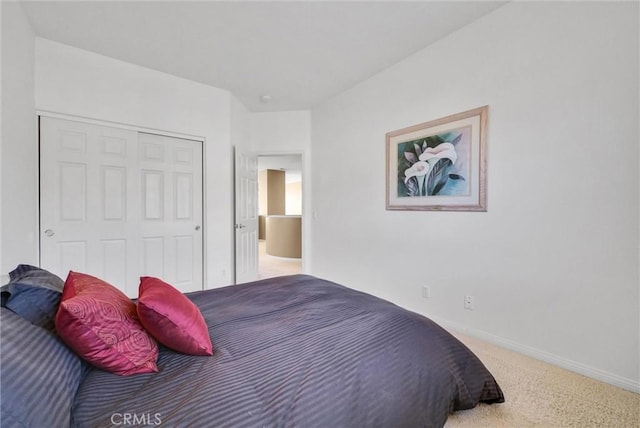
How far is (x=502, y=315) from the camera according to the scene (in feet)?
7.22

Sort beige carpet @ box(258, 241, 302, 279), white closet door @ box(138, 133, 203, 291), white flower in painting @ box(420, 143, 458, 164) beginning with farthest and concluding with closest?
beige carpet @ box(258, 241, 302, 279) → white closet door @ box(138, 133, 203, 291) → white flower in painting @ box(420, 143, 458, 164)

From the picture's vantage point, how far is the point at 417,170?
2771 millimetres

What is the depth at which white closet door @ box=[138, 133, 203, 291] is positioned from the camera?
3.12 metres

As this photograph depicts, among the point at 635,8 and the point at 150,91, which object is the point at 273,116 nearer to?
the point at 150,91

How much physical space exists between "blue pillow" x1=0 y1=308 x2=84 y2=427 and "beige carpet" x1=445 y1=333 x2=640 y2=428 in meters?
1.51

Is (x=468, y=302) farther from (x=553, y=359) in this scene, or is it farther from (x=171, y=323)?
(x=171, y=323)

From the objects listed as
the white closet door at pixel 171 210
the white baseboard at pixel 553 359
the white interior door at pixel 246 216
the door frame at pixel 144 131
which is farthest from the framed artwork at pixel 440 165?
the white closet door at pixel 171 210

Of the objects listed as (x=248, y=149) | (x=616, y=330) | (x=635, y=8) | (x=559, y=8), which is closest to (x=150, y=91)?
(x=248, y=149)

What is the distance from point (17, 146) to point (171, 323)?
2194mm

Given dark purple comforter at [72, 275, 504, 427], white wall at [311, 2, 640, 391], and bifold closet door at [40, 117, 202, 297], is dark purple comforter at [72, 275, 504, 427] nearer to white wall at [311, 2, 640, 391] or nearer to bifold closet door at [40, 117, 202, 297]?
white wall at [311, 2, 640, 391]

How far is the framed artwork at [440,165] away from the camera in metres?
2.32

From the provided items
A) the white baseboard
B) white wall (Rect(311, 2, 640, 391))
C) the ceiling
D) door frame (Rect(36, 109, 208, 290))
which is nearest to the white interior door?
door frame (Rect(36, 109, 208, 290))

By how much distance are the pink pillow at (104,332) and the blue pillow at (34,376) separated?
0.05 metres

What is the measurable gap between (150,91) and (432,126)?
2.91 meters
